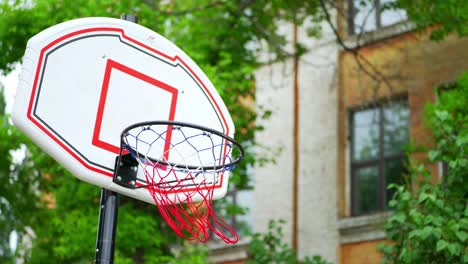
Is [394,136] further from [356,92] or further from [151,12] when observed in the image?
[151,12]

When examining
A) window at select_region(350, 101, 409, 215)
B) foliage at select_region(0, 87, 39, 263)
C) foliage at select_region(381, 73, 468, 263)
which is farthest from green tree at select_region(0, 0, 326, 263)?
foliage at select_region(381, 73, 468, 263)

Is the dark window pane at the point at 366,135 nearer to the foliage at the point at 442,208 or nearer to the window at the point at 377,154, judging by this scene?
the window at the point at 377,154

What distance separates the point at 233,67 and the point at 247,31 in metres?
0.89

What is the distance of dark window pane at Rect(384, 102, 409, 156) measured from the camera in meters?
15.9

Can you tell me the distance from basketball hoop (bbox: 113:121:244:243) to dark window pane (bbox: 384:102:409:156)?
362 inches

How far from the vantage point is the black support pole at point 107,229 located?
643cm

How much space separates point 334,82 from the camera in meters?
17.0

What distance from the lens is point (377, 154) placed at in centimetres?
1617

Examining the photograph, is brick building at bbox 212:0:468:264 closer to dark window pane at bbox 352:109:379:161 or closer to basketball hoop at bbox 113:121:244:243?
dark window pane at bbox 352:109:379:161

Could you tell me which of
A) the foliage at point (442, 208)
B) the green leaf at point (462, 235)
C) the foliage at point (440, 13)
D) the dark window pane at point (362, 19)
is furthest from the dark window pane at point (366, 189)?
the green leaf at point (462, 235)

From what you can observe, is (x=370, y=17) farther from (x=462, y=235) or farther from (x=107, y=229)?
(x=107, y=229)

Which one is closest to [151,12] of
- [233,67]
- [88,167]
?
[233,67]

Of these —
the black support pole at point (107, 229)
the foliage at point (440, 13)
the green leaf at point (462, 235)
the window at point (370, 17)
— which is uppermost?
the window at point (370, 17)

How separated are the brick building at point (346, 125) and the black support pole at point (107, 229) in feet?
29.3
